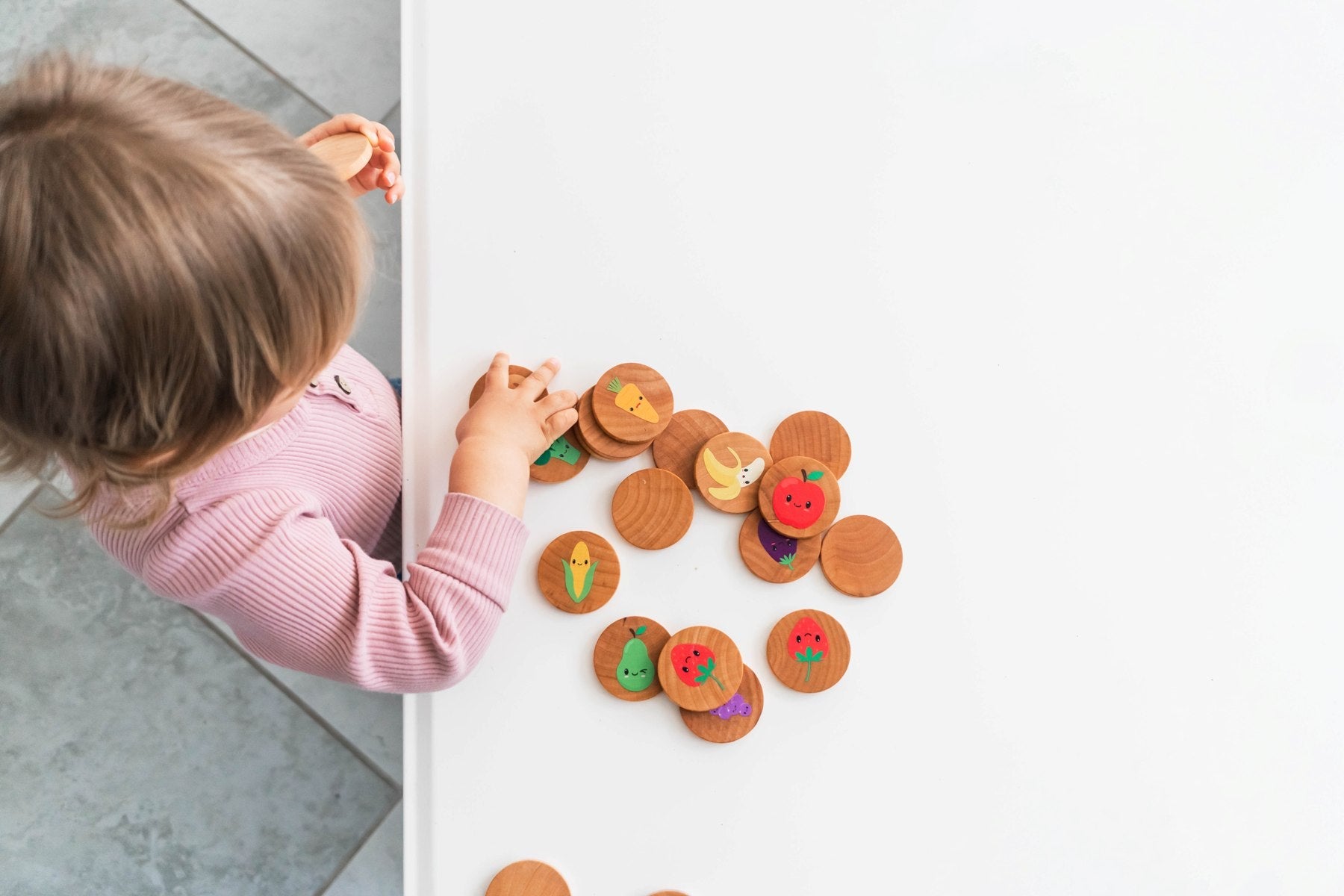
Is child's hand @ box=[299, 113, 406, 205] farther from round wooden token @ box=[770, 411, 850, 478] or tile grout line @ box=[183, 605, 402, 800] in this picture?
tile grout line @ box=[183, 605, 402, 800]

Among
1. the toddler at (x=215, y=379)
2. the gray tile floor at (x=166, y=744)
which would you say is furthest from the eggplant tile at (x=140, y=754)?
the toddler at (x=215, y=379)

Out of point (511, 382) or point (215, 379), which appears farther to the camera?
point (511, 382)

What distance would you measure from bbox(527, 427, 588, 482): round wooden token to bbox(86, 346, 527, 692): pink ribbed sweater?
0.16ft

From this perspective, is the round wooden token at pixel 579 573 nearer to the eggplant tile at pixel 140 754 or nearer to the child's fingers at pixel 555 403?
the child's fingers at pixel 555 403

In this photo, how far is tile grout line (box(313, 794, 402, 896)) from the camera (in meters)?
1.03

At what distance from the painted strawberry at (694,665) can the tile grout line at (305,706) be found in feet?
Answer: 1.98

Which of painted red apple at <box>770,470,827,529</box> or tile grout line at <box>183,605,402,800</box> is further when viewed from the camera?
tile grout line at <box>183,605,402,800</box>

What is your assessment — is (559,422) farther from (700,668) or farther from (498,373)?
(700,668)

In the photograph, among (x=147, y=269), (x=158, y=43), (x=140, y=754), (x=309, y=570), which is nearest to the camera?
(x=147, y=269)

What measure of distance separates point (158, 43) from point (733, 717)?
106 cm

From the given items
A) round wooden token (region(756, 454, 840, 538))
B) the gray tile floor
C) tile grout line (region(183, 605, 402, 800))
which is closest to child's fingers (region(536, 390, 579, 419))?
round wooden token (region(756, 454, 840, 538))

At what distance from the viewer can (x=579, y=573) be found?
1.99 feet

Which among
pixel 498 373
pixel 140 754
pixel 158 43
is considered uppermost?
pixel 498 373

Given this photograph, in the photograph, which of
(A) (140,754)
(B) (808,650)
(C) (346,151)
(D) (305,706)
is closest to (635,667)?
(B) (808,650)
